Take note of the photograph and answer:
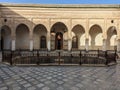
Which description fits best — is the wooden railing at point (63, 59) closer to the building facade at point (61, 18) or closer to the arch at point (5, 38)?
the building facade at point (61, 18)

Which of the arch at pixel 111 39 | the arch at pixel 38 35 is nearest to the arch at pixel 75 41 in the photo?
the arch at pixel 38 35

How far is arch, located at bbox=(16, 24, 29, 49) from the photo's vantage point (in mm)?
25328

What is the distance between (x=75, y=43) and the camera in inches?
1005

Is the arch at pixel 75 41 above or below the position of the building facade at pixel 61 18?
below

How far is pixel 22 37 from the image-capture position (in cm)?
2542

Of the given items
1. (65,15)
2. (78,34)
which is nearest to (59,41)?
(78,34)

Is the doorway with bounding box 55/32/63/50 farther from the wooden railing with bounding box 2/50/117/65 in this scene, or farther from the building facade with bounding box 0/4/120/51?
the wooden railing with bounding box 2/50/117/65

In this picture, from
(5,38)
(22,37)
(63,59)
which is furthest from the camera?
(22,37)

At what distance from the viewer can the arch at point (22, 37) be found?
25328 millimetres

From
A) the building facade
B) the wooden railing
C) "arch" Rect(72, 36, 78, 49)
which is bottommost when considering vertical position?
the wooden railing

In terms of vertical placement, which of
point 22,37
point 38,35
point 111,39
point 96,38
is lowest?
point 111,39

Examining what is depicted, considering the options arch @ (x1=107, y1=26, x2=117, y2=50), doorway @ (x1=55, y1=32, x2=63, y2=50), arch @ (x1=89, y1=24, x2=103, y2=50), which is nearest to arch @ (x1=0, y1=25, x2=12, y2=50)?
doorway @ (x1=55, y1=32, x2=63, y2=50)

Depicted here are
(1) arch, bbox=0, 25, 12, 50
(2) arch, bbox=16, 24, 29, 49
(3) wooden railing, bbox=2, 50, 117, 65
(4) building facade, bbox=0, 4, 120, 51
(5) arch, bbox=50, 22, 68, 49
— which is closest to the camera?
(3) wooden railing, bbox=2, 50, 117, 65

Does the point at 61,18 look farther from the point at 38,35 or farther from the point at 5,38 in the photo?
the point at 5,38
